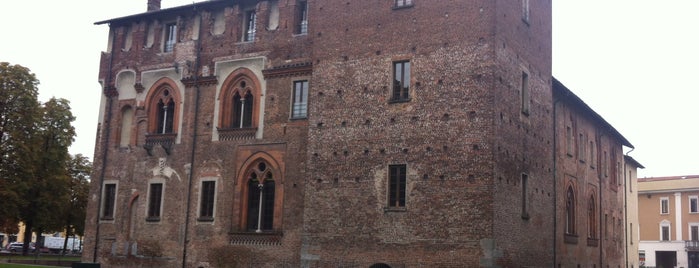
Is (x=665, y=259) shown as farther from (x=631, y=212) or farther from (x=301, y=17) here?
(x=301, y=17)

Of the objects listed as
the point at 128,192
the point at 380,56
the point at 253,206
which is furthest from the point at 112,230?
the point at 380,56

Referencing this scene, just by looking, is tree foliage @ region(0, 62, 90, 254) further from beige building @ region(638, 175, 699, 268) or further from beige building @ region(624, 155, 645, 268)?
beige building @ region(638, 175, 699, 268)

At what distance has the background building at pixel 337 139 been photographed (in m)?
22.0

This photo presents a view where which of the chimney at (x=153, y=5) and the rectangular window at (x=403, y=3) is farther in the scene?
the chimney at (x=153, y=5)

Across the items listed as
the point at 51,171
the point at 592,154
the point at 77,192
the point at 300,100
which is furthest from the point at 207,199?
the point at 77,192

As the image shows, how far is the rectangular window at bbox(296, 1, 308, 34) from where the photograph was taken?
26.6m

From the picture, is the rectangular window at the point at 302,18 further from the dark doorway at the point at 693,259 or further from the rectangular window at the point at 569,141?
the dark doorway at the point at 693,259

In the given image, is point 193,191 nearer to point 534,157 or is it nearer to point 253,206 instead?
point 253,206

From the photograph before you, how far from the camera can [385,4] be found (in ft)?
78.6

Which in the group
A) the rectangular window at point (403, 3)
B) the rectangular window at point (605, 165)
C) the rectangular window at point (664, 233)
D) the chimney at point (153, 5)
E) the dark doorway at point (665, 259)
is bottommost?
the dark doorway at point (665, 259)

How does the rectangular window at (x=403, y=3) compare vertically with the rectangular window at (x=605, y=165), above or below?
above

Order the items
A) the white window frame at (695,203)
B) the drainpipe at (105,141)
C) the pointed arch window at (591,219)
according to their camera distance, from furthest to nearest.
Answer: the white window frame at (695,203), the pointed arch window at (591,219), the drainpipe at (105,141)

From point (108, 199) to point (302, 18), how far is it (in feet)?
35.8

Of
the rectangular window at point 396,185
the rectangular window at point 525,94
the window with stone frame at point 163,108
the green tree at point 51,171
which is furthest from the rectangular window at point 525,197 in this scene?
the green tree at point 51,171
